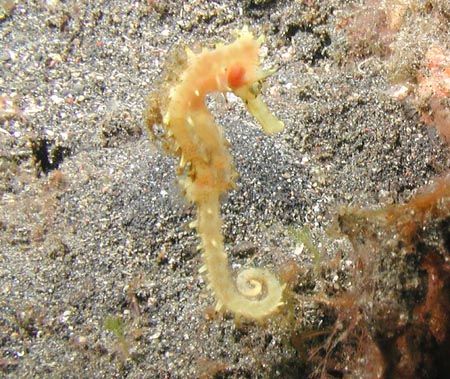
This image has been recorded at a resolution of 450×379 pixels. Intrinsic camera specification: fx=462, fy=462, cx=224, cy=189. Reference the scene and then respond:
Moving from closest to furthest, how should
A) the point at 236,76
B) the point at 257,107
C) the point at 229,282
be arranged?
the point at 236,76
the point at 257,107
the point at 229,282

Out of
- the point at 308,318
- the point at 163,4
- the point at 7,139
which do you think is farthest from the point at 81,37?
the point at 308,318

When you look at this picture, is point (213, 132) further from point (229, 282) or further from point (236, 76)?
point (229, 282)

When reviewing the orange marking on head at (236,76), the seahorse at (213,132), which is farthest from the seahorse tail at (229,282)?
the orange marking on head at (236,76)

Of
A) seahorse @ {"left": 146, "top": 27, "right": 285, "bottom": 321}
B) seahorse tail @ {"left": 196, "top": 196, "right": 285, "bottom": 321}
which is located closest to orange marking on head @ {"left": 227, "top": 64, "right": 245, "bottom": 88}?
seahorse @ {"left": 146, "top": 27, "right": 285, "bottom": 321}

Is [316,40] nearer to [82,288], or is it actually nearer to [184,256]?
[184,256]

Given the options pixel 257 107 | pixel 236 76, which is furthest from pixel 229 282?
pixel 236 76

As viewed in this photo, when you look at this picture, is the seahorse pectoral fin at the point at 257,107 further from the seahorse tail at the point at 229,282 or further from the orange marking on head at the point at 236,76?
the seahorse tail at the point at 229,282

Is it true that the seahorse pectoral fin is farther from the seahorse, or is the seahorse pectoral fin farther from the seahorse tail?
the seahorse tail
